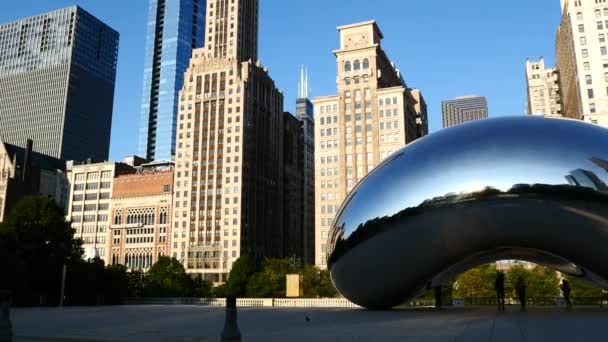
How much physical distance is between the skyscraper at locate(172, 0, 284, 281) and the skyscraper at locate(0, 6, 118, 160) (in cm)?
7535

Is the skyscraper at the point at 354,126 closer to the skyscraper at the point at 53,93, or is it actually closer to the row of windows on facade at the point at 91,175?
the row of windows on facade at the point at 91,175

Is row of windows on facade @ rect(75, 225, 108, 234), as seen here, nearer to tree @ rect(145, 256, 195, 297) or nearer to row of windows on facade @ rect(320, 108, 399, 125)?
tree @ rect(145, 256, 195, 297)

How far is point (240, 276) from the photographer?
294 ft

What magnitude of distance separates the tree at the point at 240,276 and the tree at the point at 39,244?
44.1 meters

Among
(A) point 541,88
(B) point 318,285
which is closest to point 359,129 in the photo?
(B) point 318,285

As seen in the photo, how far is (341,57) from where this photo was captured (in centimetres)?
11600

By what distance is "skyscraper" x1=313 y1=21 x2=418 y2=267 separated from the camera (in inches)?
4205

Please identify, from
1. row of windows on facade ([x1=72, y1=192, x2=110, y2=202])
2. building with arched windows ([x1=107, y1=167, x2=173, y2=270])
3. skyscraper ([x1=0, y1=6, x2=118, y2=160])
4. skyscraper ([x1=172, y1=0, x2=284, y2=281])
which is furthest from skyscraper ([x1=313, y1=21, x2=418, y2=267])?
skyscraper ([x1=0, y1=6, x2=118, y2=160])

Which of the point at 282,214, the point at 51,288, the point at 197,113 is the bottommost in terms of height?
the point at 51,288

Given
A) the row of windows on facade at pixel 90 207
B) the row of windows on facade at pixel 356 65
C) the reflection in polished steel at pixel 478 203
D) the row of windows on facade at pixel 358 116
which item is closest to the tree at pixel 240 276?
the row of windows on facade at pixel 358 116

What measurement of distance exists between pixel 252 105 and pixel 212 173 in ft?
65.5

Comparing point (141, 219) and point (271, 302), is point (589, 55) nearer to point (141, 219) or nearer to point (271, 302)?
point (271, 302)

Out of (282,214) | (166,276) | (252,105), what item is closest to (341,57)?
(252,105)

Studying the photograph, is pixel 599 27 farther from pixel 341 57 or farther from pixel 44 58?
pixel 44 58
